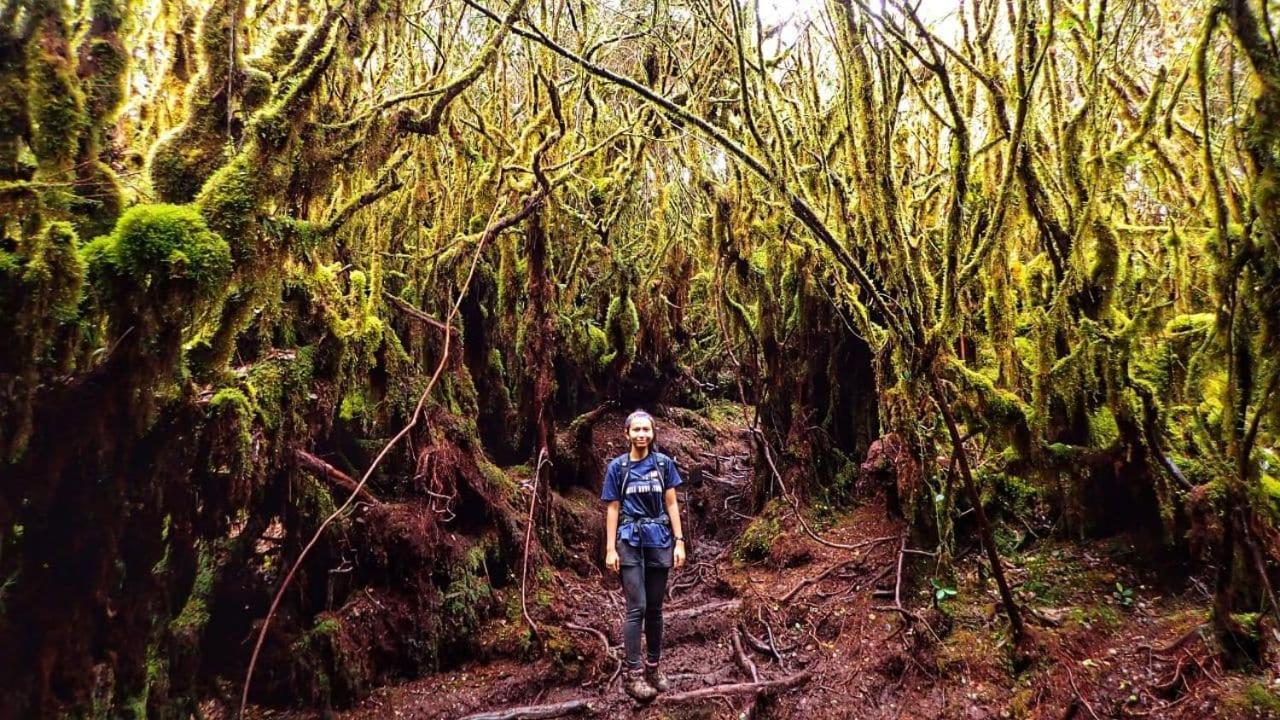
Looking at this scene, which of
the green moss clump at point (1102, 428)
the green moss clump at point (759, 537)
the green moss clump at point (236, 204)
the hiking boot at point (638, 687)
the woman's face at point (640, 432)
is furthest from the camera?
the green moss clump at point (759, 537)

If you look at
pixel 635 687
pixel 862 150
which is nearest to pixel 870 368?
pixel 862 150

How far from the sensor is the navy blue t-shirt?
15.0ft

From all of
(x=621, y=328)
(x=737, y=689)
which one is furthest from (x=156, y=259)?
(x=621, y=328)

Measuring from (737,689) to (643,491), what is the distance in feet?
5.10

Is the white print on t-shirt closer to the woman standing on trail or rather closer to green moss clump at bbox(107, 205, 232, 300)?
the woman standing on trail

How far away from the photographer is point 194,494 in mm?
3637

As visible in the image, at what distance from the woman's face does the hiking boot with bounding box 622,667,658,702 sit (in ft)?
5.75

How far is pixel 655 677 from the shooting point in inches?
185

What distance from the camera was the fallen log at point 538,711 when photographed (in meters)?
4.37

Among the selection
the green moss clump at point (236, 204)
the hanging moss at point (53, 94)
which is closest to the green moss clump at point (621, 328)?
the green moss clump at point (236, 204)

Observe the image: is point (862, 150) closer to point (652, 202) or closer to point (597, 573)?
point (597, 573)

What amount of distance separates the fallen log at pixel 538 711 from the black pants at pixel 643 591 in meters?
0.47

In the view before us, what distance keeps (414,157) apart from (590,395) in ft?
16.2

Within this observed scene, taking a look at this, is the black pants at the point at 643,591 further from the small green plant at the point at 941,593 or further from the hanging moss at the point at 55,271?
the hanging moss at the point at 55,271
